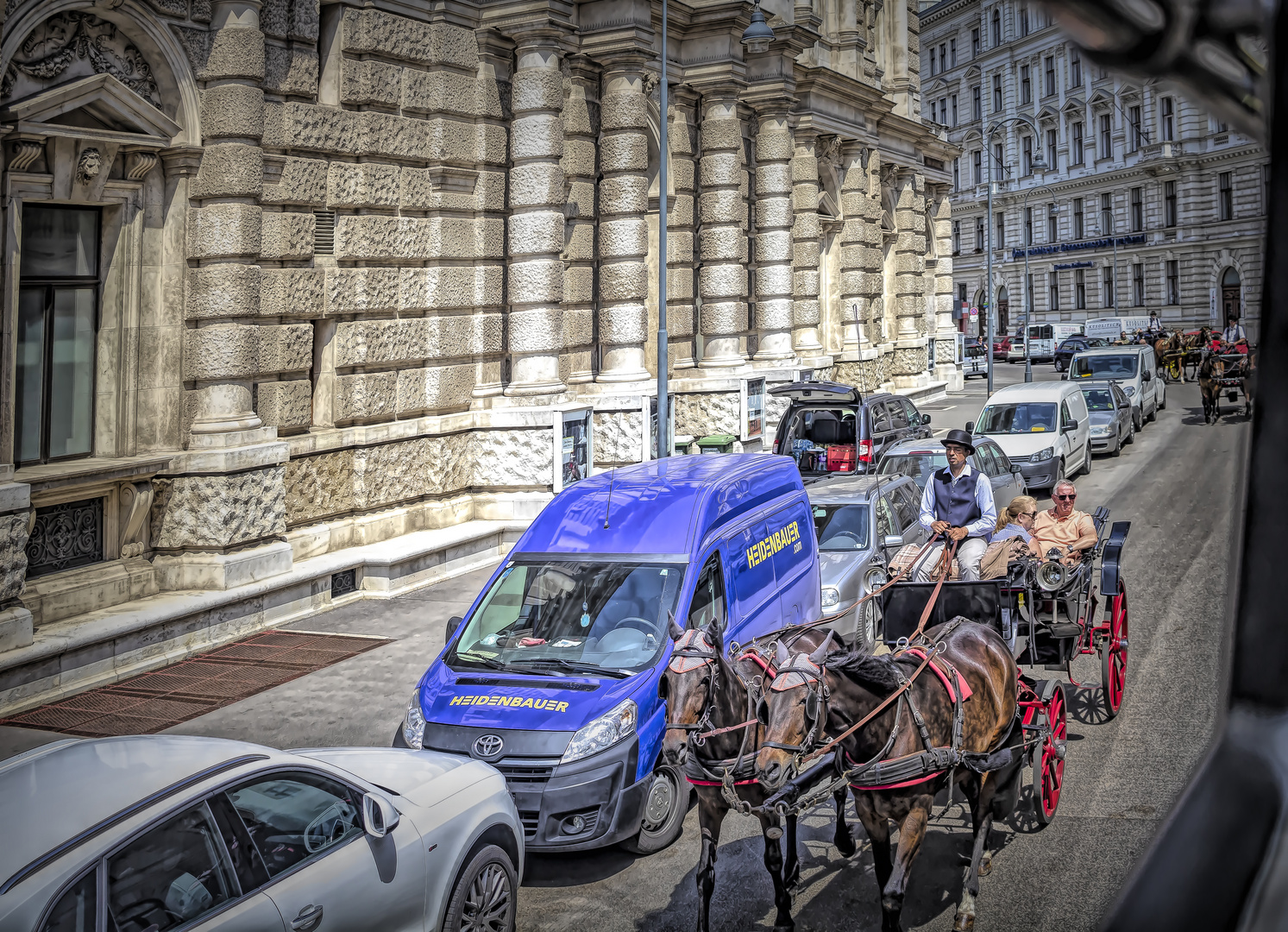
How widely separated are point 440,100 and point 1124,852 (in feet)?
47.7

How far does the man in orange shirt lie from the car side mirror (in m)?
6.65

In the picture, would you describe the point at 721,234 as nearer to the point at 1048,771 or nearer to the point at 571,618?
the point at 571,618

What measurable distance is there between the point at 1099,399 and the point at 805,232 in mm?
8864

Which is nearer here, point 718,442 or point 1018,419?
point 718,442

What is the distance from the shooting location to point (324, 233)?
15750 mm

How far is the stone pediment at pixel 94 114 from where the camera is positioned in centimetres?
1176

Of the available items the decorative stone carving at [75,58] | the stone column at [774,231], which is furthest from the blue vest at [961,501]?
the stone column at [774,231]

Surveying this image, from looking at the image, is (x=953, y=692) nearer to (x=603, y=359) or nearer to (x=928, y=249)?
(x=603, y=359)

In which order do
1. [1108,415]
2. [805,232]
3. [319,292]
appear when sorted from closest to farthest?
1. [319,292]
2. [1108,415]
3. [805,232]

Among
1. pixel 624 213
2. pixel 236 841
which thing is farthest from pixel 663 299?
pixel 236 841

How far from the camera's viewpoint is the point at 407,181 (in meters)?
17.1

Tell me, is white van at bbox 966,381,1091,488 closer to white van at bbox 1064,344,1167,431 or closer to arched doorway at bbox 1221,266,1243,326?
white van at bbox 1064,344,1167,431

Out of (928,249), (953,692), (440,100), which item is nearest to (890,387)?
(928,249)

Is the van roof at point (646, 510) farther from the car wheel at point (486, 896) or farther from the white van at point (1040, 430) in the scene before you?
the white van at point (1040, 430)
